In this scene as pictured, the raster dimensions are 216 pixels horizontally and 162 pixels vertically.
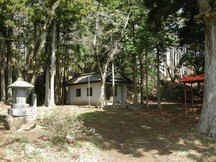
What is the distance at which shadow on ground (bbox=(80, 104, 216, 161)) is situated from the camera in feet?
42.9

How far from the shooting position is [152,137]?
14.9m

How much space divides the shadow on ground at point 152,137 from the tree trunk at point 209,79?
24.2 inches

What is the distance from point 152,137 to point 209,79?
3.84 m

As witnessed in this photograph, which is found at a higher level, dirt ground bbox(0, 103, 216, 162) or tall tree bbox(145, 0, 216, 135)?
tall tree bbox(145, 0, 216, 135)

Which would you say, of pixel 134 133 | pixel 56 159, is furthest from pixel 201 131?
pixel 56 159

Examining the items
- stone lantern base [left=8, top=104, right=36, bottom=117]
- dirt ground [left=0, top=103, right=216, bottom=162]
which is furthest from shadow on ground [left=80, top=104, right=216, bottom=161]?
stone lantern base [left=8, top=104, right=36, bottom=117]

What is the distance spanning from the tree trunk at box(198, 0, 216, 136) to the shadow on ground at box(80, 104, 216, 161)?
0.61 m

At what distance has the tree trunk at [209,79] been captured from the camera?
15.1 m

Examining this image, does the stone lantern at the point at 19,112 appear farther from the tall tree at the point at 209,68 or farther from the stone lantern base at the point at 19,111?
the tall tree at the point at 209,68

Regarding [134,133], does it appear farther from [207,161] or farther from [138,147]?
[207,161]

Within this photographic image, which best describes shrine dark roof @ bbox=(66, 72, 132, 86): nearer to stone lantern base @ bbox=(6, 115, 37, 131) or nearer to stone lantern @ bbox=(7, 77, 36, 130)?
stone lantern @ bbox=(7, 77, 36, 130)

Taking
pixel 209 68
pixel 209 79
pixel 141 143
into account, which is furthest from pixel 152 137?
pixel 209 68

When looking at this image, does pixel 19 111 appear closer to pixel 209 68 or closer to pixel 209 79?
pixel 209 79

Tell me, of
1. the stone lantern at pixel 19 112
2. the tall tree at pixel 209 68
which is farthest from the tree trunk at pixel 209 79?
the stone lantern at pixel 19 112
